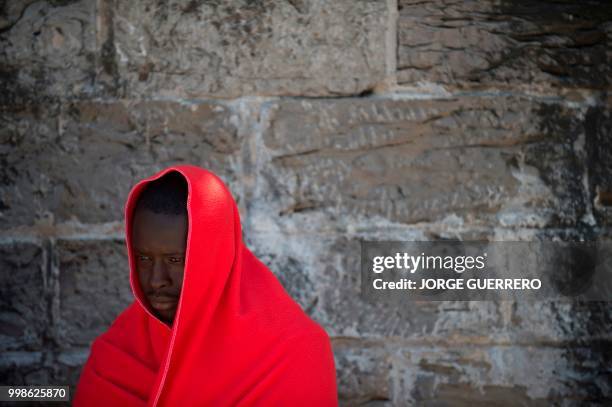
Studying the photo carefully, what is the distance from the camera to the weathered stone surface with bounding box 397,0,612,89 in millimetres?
2402

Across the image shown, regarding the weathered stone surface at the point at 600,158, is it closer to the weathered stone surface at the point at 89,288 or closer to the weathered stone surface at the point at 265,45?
the weathered stone surface at the point at 265,45

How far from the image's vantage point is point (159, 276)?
1.71 m

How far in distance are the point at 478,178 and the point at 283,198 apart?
71 cm

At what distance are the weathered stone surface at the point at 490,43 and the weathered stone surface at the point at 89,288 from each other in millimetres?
1241

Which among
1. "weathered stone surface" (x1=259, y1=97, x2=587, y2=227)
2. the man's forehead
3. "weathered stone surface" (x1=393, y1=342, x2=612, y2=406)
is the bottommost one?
"weathered stone surface" (x1=393, y1=342, x2=612, y2=406)

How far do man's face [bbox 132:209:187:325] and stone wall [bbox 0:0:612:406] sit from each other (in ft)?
2.22

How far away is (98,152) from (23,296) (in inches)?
A: 23.5

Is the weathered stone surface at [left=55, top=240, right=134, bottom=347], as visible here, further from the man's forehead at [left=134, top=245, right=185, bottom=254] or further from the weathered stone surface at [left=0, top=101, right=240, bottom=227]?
the man's forehead at [left=134, top=245, right=185, bottom=254]

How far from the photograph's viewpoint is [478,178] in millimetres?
2400

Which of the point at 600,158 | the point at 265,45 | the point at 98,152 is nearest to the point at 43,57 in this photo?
the point at 98,152

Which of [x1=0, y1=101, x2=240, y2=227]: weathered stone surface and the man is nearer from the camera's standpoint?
the man

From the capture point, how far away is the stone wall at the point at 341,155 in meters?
2.39

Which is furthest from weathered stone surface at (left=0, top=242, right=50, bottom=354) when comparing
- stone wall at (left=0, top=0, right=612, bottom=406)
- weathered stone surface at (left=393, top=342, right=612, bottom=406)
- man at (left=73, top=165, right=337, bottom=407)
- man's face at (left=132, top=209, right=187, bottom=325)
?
weathered stone surface at (left=393, top=342, right=612, bottom=406)

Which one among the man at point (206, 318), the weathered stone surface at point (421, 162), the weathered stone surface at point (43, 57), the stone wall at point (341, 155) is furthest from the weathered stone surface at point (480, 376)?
the weathered stone surface at point (43, 57)
